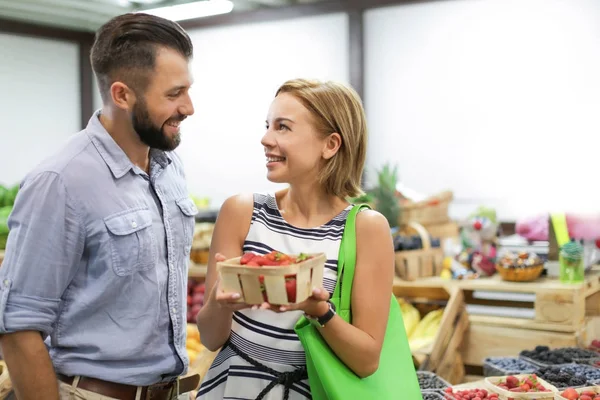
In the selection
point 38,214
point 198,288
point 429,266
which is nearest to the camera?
point 38,214

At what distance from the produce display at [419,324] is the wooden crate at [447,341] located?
107 millimetres

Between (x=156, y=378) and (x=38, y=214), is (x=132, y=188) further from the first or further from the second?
(x=156, y=378)

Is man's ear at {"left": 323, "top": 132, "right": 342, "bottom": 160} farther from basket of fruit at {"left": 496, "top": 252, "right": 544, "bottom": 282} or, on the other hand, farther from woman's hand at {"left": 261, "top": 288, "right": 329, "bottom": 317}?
basket of fruit at {"left": 496, "top": 252, "right": 544, "bottom": 282}

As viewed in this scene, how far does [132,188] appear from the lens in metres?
1.96

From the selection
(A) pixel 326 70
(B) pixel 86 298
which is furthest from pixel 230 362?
(A) pixel 326 70

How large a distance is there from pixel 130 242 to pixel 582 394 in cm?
214

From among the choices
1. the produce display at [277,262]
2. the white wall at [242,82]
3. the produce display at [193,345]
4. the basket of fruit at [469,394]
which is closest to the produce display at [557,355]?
the basket of fruit at [469,394]

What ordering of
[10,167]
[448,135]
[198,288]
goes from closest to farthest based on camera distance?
1. [198,288]
2. [448,135]
3. [10,167]

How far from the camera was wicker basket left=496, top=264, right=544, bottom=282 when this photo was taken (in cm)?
425

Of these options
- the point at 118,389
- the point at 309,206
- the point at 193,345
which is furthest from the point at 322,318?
the point at 193,345

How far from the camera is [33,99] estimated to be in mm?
8445

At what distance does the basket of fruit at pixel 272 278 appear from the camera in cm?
151

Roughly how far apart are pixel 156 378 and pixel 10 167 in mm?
6990

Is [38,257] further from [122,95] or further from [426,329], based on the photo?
[426,329]
